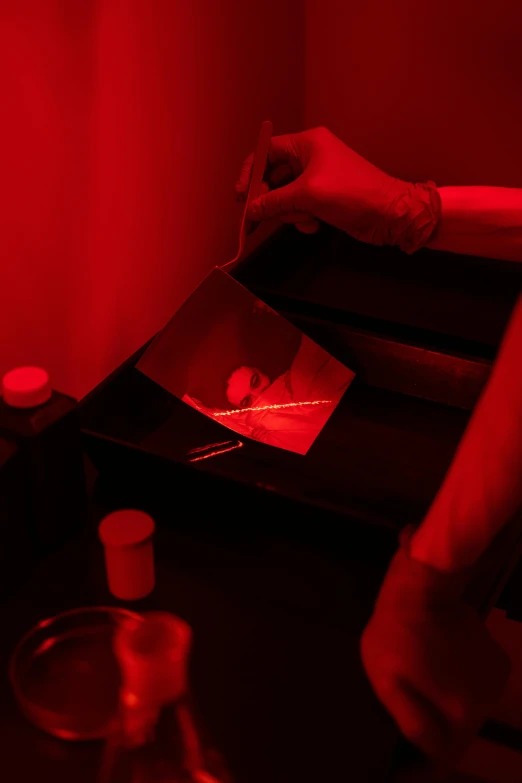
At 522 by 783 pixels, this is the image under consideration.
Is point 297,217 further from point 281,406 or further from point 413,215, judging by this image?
point 281,406

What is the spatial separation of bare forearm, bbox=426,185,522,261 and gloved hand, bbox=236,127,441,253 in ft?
0.08

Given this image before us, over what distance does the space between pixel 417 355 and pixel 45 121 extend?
22.5 inches

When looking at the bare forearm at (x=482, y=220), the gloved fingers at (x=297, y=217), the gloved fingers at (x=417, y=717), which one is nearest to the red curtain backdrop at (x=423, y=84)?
the bare forearm at (x=482, y=220)

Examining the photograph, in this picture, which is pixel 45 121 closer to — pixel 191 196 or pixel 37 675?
pixel 191 196

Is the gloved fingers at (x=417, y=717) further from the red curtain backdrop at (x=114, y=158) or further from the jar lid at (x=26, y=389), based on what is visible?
the red curtain backdrop at (x=114, y=158)

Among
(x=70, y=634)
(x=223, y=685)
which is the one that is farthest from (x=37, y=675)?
(x=223, y=685)

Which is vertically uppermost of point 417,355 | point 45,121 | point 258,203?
point 45,121

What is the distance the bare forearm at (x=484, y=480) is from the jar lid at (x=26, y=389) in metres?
0.40

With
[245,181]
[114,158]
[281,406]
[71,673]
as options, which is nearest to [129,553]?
[71,673]

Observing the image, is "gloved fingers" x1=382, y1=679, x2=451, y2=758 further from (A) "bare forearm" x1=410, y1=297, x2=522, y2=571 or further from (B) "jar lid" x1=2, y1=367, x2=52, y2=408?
(B) "jar lid" x1=2, y1=367, x2=52, y2=408

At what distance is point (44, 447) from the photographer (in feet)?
2.33

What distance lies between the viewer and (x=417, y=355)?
3.30 feet

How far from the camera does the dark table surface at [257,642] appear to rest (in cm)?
60

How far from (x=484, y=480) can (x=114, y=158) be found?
63cm
